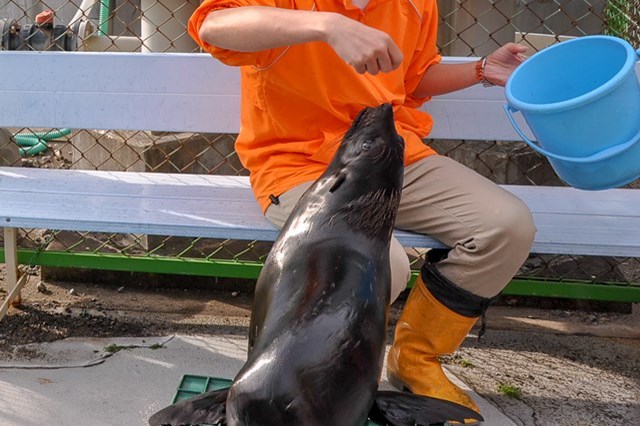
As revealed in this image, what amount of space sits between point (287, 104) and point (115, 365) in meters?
1.27

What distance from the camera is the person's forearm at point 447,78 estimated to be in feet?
11.4

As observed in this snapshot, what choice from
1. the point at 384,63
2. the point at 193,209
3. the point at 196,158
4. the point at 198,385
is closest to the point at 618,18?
the point at 196,158

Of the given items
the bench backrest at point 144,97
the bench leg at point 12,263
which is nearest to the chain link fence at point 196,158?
the bench leg at point 12,263

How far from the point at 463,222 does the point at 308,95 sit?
69 cm

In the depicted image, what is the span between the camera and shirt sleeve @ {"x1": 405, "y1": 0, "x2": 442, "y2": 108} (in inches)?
135

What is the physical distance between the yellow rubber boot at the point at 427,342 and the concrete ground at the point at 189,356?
0.82ft

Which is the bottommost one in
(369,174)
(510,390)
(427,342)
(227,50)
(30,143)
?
(30,143)

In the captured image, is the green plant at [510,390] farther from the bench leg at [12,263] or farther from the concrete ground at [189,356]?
the bench leg at [12,263]

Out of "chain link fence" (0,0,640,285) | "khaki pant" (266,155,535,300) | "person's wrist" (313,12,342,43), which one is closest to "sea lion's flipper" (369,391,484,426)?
"khaki pant" (266,155,535,300)

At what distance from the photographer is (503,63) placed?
3.40m

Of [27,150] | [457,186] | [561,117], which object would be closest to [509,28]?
[27,150]

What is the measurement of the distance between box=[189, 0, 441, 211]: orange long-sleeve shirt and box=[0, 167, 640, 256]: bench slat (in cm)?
22

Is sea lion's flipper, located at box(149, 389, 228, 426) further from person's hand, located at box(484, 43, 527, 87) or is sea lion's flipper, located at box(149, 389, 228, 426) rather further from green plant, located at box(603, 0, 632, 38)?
green plant, located at box(603, 0, 632, 38)

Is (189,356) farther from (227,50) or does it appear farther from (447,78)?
(447,78)
